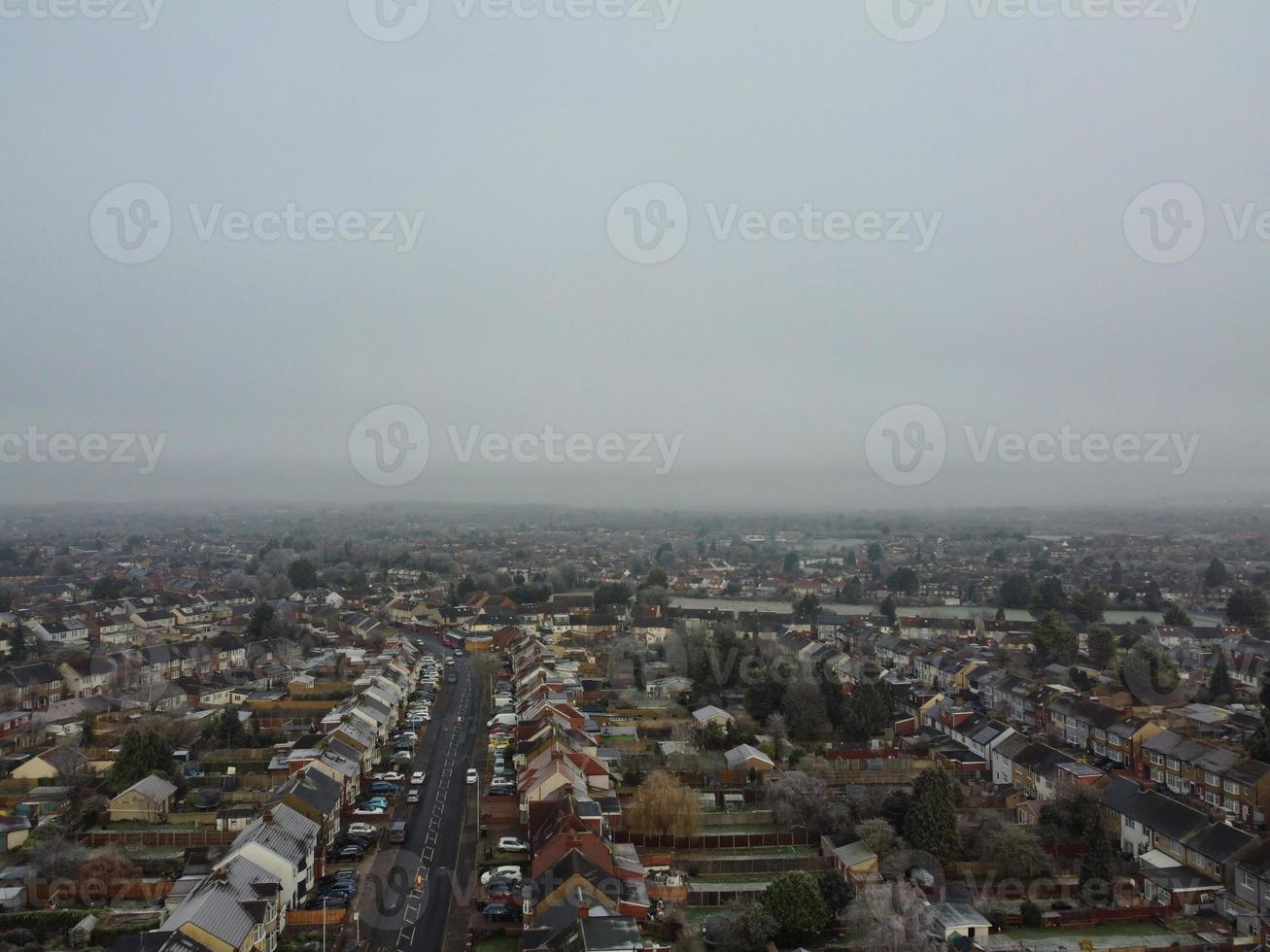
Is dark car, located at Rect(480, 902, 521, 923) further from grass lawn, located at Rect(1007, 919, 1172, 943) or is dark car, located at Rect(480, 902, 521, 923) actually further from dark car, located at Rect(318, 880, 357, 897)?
grass lawn, located at Rect(1007, 919, 1172, 943)

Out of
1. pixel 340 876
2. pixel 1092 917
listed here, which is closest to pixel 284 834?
pixel 340 876

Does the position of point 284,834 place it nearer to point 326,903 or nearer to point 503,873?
point 326,903

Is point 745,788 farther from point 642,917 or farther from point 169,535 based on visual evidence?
point 169,535

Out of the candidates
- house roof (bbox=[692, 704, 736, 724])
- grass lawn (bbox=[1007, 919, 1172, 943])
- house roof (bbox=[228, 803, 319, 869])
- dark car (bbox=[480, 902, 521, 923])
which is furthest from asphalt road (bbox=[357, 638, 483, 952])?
grass lawn (bbox=[1007, 919, 1172, 943])

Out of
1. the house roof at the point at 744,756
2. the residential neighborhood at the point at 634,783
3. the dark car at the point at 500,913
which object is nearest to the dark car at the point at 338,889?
the residential neighborhood at the point at 634,783

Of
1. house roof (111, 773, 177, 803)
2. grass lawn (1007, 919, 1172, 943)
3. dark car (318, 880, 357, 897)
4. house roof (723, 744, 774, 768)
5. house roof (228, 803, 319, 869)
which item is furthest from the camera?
house roof (723, 744, 774, 768)

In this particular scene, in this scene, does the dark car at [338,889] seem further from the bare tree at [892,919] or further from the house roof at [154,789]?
the bare tree at [892,919]

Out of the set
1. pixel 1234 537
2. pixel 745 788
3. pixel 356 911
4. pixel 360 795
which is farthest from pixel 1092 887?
pixel 1234 537
